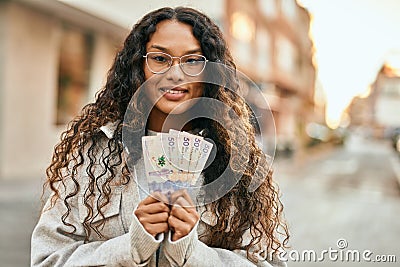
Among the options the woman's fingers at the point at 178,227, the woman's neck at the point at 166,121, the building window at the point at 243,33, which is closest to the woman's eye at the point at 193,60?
the woman's neck at the point at 166,121

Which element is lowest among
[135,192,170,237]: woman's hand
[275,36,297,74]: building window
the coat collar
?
[135,192,170,237]: woman's hand

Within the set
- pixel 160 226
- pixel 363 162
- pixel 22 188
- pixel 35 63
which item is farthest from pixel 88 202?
pixel 363 162

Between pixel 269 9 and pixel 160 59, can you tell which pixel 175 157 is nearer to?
pixel 160 59

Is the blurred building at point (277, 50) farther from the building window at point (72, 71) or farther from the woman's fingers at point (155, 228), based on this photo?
the woman's fingers at point (155, 228)

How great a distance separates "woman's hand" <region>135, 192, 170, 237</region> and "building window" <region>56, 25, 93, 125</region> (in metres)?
8.70

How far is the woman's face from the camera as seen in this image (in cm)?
117

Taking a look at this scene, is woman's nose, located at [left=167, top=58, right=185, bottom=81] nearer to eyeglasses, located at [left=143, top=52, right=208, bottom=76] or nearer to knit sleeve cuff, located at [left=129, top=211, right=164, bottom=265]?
eyeglasses, located at [left=143, top=52, right=208, bottom=76]

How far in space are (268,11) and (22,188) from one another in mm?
11356

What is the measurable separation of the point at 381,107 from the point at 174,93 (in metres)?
11.9

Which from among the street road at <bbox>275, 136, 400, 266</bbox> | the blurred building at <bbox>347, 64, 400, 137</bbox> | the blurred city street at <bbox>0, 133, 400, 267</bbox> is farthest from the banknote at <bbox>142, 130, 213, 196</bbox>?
the blurred building at <bbox>347, 64, 400, 137</bbox>

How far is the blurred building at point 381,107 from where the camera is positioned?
330 inches

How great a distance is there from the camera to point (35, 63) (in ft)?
29.2

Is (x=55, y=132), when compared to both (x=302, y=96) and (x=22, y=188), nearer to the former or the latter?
(x=22, y=188)

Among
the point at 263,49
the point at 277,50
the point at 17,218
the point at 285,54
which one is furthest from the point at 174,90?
the point at 285,54
